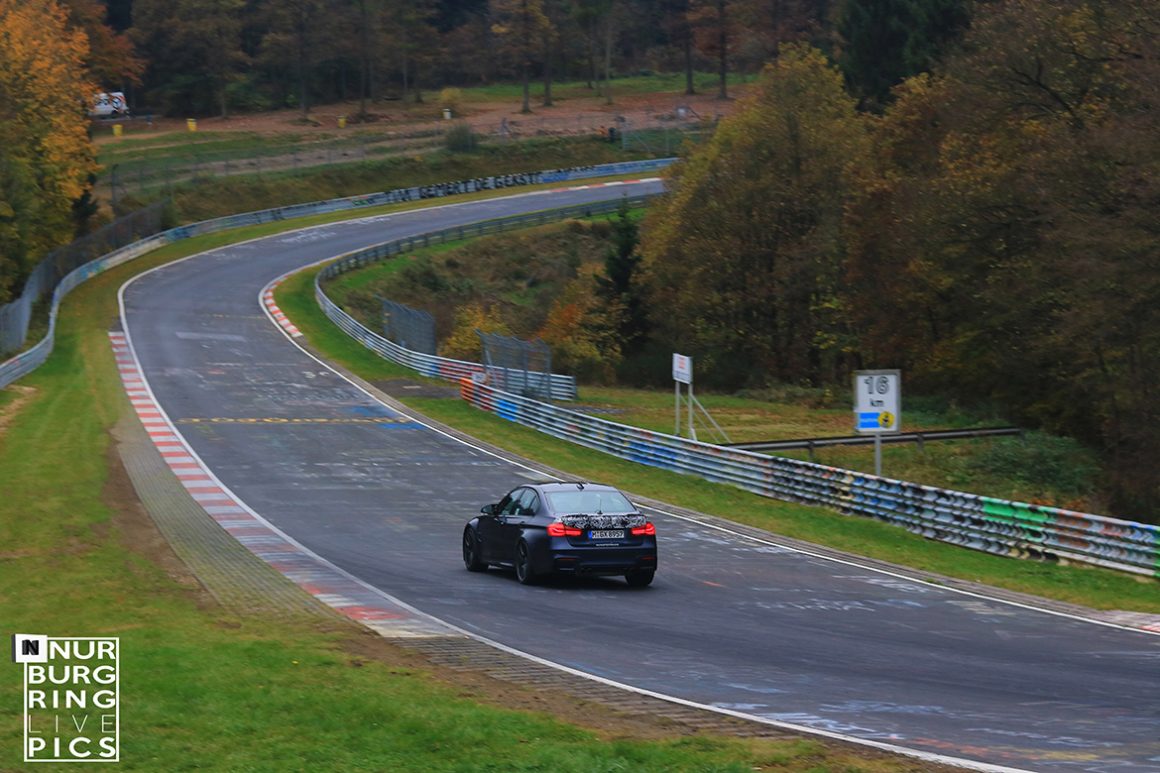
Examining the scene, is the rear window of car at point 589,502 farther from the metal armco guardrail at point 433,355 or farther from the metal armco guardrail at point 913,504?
the metal armco guardrail at point 433,355

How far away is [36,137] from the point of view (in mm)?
63906

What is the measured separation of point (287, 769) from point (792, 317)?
50990 mm

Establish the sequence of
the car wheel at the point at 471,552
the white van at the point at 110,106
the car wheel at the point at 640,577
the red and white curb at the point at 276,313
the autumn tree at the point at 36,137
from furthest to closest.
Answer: the white van at the point at 110,106, the red and white curb at the point at 276,313, the autumn tree at the point at 36,137, the car wheel at the point at 471,552, the car wheel at the point at 640,577

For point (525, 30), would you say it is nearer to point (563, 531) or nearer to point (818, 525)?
point (818, 525)

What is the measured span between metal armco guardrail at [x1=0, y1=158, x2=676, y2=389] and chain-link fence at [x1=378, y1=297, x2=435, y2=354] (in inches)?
547

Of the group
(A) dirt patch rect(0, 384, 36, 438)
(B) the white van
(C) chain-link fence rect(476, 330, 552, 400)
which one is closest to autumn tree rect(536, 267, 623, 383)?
(C) chain-link fence rect(476, 330, 552, 400)

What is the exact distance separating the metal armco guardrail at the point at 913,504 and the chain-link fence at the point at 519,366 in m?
5.51

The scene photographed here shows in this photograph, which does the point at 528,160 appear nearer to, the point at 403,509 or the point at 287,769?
the point at 403,509

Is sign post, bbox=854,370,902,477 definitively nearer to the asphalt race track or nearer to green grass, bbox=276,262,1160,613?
green grass, bbox=276,262,1160,613

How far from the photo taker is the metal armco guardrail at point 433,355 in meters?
46.6

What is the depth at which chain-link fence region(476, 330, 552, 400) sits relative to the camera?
44594 millimetres

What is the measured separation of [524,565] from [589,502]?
1.35m

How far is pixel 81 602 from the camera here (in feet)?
55.6

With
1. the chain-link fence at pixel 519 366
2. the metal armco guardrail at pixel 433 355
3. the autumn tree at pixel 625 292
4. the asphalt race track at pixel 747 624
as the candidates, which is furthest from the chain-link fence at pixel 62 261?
the autumn tree at pixel 625 292
